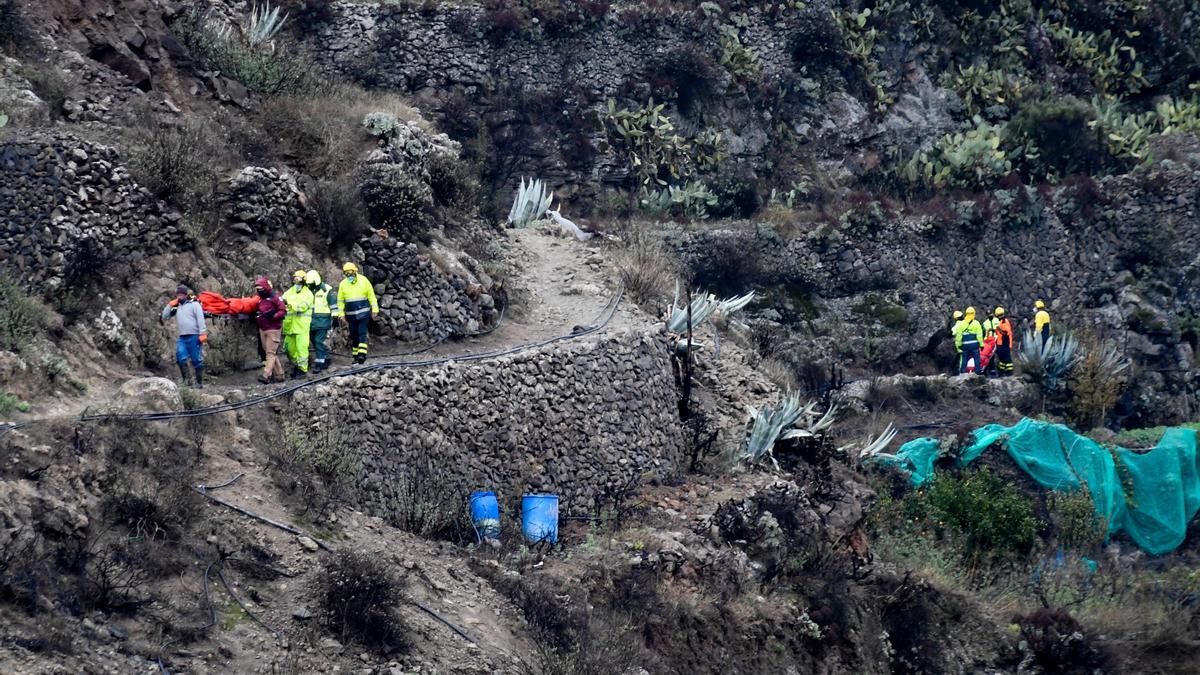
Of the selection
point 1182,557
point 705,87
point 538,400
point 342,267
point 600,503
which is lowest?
point 1182,557

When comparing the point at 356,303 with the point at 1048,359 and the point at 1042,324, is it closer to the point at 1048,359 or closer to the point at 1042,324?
the point at 1048,359

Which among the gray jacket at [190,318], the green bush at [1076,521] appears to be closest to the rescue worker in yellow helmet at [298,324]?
the gray jacket at [190,318]

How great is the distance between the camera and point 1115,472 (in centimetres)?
2302

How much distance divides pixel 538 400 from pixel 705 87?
16451mm

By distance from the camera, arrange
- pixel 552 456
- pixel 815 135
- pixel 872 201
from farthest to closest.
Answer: pixel 815 135
pixel 872 201
pixel 552 456

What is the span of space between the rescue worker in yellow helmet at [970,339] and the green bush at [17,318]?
17.3 meters

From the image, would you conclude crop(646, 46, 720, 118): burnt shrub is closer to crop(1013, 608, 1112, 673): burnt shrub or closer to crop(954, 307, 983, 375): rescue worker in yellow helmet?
crop(954, 307, 983, 375): rescue worker in yellow helmet

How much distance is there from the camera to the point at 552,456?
55.6 feet

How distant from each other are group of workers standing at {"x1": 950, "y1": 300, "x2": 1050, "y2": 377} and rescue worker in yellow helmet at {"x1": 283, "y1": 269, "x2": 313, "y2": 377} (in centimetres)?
1490

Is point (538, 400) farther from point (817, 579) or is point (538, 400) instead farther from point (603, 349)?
point (817, 579)

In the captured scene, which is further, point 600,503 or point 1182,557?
point 1182,557

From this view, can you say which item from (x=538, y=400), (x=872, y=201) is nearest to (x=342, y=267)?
(x=538, y=400)

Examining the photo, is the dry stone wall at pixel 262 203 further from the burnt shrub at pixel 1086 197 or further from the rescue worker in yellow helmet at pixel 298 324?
the burnt shrub at pixel 1086 197

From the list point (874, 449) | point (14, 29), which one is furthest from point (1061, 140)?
point (14, 29)
